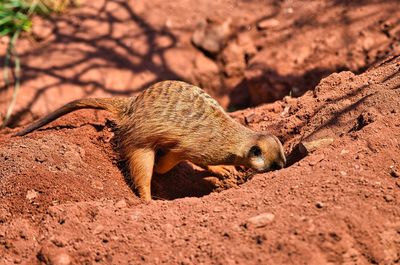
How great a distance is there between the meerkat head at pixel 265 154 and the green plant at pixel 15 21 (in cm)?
263

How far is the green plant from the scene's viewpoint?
560 centimetres

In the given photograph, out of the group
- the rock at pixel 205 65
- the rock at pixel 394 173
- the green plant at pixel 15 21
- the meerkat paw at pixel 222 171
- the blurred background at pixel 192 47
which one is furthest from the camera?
the rock at pixel 205 65

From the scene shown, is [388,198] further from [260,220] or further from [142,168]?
[142,168]

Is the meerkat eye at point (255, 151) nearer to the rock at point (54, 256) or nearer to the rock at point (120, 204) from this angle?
the rock at point (120, 204)

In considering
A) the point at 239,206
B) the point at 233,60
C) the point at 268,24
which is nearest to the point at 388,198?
the point at 239,206

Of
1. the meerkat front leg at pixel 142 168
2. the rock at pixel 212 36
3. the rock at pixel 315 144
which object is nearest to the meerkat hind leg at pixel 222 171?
the meerkat front leg at pixel 142 168

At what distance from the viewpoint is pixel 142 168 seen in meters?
3.74

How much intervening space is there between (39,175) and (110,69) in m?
2.55

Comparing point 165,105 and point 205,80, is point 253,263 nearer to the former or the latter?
point 165,105

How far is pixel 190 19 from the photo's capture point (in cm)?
619

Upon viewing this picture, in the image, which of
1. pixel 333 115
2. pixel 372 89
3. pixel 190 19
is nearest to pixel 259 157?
pixel 333 115

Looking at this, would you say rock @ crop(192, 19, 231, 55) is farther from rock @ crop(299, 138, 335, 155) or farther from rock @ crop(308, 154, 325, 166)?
rock @ crop(308, 154, 325, 166)

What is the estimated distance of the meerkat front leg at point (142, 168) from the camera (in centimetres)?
370

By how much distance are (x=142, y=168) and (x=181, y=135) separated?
33cm
